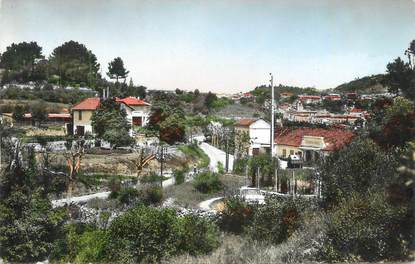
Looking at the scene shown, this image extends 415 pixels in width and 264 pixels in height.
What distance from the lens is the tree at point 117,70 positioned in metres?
73.6

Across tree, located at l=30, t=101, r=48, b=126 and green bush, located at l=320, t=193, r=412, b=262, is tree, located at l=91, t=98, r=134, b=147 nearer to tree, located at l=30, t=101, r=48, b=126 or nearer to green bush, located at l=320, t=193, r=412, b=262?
tree, located at l=30, t=101, r=48, b=126

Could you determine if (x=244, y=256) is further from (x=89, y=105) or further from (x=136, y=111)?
(x=136, y=111)

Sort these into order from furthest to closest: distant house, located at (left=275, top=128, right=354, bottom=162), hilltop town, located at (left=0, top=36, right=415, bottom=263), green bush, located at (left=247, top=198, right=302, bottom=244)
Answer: distant house, located at (left=275, top=128, right=354, bottom=162), green bush, located at (left=247, top=198, right=302, bottom=244), hilltop town, located at (left=0, top=36, right=415, bottom=263)

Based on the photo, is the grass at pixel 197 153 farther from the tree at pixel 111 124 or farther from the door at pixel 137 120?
the door at pixel 137 120

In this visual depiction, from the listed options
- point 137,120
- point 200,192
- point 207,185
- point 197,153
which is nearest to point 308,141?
point 197,153

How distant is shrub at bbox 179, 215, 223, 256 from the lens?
14617 millimetres

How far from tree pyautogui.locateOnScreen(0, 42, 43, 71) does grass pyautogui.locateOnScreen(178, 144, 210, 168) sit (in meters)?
42.3

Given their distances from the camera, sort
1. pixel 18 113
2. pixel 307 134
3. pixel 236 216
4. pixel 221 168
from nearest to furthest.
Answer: pixel 236 216
pixel 221 168
pixel 307 134
pixel 18 113

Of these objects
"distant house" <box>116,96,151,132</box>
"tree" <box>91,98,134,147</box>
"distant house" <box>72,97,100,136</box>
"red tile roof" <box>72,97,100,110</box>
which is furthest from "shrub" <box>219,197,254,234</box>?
"distant house" <box>116,96,151,132</box>

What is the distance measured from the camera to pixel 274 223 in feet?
52.6

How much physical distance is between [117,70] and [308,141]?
142ft

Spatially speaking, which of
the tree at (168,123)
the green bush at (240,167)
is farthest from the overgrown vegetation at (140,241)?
the tree at (168,123)

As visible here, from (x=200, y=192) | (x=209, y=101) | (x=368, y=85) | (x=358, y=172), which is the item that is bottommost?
(x=200, y=192)

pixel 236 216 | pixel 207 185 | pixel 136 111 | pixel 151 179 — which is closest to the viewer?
pixel 236 216
